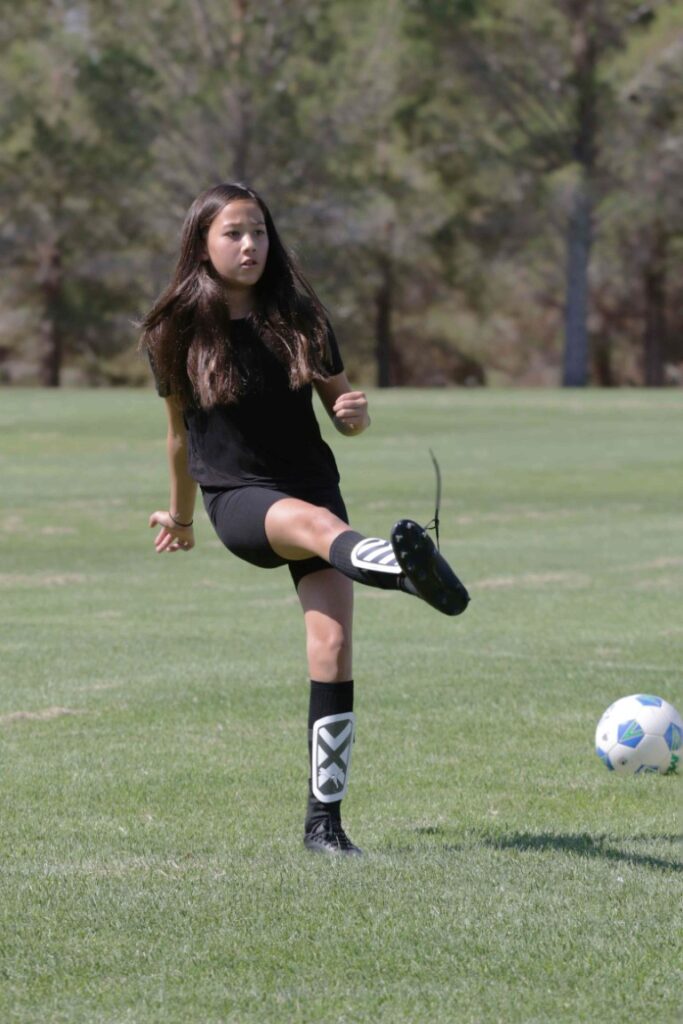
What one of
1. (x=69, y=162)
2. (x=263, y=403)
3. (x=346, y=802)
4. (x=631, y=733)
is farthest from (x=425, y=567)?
(x=69, y=162)

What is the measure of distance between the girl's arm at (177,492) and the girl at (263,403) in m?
0.06

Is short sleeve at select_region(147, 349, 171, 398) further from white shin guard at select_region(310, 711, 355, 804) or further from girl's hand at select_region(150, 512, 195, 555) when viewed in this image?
white shin guard at select_region(310, 711, 355, 804)

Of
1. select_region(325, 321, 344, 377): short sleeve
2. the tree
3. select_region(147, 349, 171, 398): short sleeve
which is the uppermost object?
the tree

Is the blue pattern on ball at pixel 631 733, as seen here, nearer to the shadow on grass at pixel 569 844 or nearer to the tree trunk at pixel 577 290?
the shadow on grass at pixel 569 844

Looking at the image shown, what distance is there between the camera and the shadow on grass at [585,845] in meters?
5.18

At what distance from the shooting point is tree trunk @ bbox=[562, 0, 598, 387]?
4769 centimetres

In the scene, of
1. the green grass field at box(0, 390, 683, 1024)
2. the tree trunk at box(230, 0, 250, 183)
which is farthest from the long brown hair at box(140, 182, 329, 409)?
the tree trunk at box(230, 0, 250, 183)

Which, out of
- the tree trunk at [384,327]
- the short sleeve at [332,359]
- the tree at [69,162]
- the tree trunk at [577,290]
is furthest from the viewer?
the tree trunk at [384,327]

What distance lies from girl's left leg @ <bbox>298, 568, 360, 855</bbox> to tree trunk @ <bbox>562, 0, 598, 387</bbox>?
43244mm

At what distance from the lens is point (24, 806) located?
607cm

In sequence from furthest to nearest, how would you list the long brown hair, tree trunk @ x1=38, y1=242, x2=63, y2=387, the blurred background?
1. tree trunk @ x1=38, y1=242, x2=63, y2=387
2. the blurred background
3. the long brown hair

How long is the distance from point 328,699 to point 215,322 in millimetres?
1208

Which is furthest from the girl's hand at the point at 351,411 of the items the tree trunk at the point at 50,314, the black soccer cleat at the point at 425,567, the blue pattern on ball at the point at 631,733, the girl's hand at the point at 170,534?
the tree trunk at the point at 50,314

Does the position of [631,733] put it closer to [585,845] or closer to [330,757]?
[585,845]
